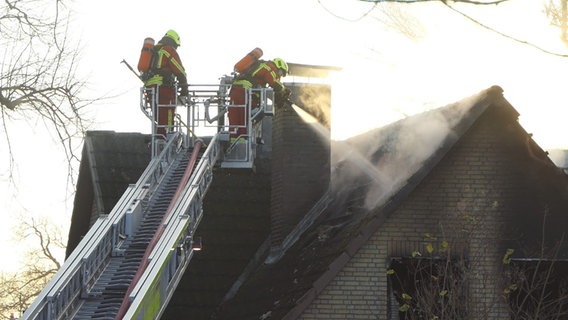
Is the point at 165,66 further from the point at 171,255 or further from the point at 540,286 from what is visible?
the point at 540,286

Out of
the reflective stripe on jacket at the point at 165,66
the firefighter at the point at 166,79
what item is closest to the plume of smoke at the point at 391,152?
the firefighter at the point at 166,79

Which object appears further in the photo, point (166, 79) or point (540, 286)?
point (166, 79)

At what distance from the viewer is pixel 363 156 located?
1984cm

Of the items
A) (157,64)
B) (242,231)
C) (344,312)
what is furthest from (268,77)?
(344,312)

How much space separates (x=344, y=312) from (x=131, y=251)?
276cm

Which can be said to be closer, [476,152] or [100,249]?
[100,249]

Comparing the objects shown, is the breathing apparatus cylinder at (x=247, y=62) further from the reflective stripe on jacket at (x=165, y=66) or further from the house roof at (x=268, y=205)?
the house roof at (x=268, y=205)

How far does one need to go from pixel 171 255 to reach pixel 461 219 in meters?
3.81

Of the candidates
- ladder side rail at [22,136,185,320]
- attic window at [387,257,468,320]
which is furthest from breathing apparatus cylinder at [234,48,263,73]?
attic window at [387,257,468,320]

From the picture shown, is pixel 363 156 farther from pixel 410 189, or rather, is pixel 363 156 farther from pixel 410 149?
pixel 410 189

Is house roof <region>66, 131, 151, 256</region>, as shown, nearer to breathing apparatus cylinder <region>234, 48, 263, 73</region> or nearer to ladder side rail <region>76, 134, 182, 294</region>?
breathing apparatus cylinder <region>234, 48, 263, 73</region>

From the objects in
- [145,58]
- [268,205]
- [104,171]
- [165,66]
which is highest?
[145,58]

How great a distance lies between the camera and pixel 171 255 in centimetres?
1314

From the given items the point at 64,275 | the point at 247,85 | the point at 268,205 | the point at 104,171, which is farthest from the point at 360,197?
the point at 64,275
